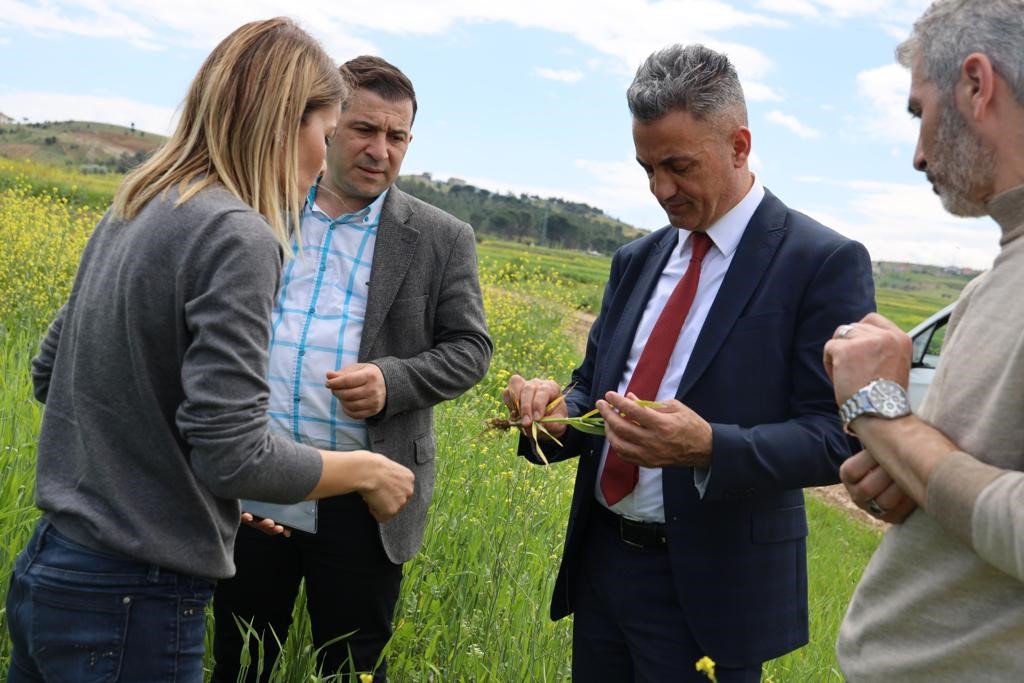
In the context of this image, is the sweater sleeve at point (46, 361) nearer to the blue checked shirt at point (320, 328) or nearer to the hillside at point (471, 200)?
the blue checked shirt at point (320, 328)

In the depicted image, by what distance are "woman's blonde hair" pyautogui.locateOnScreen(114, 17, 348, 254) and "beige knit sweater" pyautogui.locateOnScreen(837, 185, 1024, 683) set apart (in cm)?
118

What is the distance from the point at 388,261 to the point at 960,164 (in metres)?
1.71

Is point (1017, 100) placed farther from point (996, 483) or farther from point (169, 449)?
point (169, 449)

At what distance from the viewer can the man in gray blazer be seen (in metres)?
A: 2.84

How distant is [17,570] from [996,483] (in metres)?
1.71

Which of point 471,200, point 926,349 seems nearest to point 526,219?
point 471,200

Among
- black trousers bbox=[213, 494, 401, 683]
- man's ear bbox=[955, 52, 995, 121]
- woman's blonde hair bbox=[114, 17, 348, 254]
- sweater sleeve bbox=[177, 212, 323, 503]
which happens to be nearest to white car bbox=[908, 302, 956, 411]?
black trousers bbox=[213, 494, 401, 683]

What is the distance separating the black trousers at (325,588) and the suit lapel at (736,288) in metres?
1.06

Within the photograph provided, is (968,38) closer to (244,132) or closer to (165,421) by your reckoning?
(244,132)

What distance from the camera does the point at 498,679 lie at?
10.1 feet

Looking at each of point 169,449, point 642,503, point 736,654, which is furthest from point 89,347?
point 736,654

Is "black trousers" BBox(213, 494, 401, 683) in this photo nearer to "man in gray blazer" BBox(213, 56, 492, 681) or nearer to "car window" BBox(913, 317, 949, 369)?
"man in gray blazer" BBox(213, 56, 492, 681)

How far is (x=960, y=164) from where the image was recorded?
1684 millimetres

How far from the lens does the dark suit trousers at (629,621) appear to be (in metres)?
2.45
